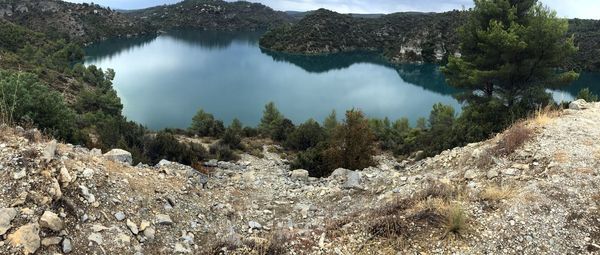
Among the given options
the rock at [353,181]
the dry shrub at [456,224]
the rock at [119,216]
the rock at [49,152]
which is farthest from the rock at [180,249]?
the rock at [353,181]

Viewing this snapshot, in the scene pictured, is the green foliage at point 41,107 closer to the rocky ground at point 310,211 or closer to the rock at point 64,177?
the rocky ground at point 310,211

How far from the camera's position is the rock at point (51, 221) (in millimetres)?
5254

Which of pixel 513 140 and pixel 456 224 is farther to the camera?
pixel 513 140

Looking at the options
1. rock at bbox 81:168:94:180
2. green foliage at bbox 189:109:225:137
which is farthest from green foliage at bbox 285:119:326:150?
rock at bbox 81:168:94:180

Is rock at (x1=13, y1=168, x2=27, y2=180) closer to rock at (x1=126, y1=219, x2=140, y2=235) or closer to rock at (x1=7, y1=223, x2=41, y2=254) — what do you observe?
rock at (x1=7, y1=223, x2=41, y2=254)

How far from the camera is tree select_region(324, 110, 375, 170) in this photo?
16.4 meters

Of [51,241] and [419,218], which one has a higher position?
[419,218]

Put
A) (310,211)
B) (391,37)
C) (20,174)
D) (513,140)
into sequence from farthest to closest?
(391,37) < (513,140) < (310,211) < (20,174)

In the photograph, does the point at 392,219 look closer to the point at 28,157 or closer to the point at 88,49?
the point at 28,157

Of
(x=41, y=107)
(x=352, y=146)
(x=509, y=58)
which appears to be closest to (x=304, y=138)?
(x=352, y=146)

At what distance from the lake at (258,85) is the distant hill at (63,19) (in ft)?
33.6

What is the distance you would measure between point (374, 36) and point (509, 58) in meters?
134

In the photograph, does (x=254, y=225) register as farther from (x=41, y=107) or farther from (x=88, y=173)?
(x=41, y=107)

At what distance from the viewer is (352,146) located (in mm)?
17531
